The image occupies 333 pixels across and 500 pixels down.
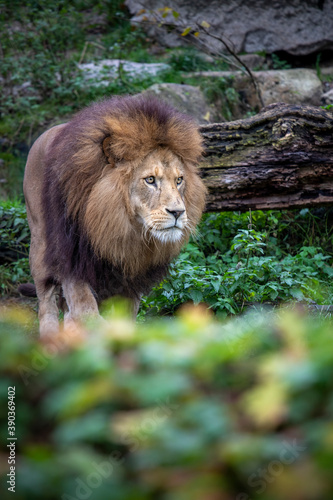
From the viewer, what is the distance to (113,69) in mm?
8641

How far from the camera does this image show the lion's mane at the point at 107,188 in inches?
137

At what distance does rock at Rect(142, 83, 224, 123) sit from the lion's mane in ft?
13.1

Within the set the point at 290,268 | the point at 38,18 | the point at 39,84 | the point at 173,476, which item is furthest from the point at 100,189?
the point at 38,18

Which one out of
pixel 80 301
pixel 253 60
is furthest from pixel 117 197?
pixel 253 60

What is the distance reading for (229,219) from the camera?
5.80 meters

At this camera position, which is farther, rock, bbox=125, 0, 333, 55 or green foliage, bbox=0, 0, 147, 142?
rock, bbox=125, 0, 333, 55

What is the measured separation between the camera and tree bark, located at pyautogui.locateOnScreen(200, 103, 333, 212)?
15.6ft

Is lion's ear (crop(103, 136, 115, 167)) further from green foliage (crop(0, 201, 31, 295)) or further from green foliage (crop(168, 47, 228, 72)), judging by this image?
green foliage (crop(168, 47, 228, 72))

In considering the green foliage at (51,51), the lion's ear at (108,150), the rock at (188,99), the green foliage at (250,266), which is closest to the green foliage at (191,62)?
the green foliage at (51,51)

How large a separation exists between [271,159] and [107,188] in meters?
1.75

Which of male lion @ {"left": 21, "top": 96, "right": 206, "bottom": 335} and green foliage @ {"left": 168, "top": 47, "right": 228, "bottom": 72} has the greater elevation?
male lion @ {"left": 21, "top": 96, "right": 206, "bottom": 335}

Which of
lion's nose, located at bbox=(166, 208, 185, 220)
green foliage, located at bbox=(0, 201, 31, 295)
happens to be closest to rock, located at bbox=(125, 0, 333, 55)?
green foliage, located at bbox=(0, 201, 31, 295)

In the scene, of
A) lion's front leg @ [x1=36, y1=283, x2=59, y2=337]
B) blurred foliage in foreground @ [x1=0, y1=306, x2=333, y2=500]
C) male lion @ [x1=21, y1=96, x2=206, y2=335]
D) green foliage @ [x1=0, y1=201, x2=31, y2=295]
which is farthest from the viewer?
green foliage @ [x1=0, y1=201, x2=31, y2=295]

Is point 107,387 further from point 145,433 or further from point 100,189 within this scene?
point 100,189
